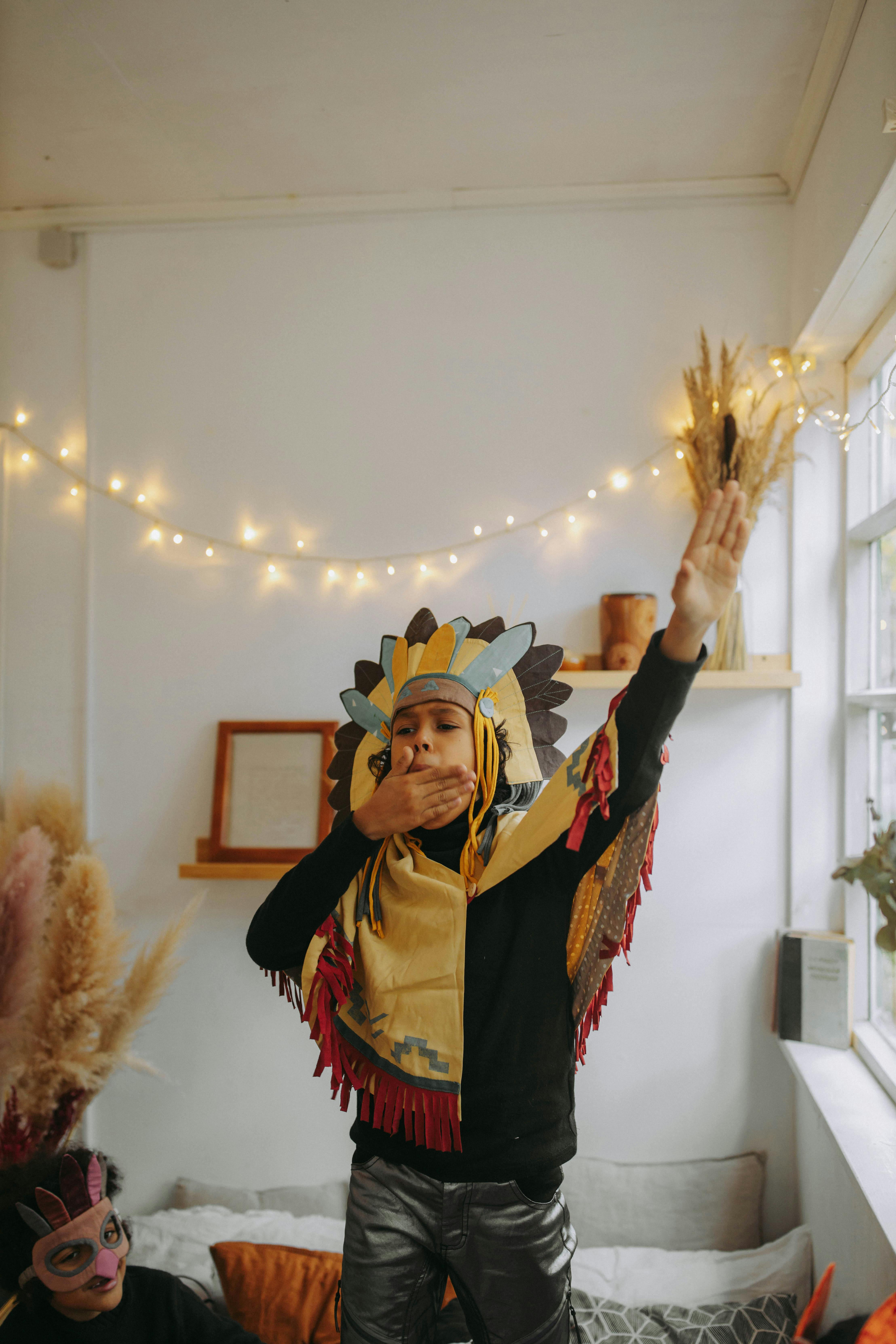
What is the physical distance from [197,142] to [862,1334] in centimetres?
260

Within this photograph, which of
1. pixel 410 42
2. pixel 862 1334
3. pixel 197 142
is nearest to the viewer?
pixel 862 1334

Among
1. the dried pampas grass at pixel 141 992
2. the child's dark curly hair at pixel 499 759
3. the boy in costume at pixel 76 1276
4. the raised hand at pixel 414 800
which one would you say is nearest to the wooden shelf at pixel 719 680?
the child's dark curly hair at pixel 499 759

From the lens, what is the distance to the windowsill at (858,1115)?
4.69 feet

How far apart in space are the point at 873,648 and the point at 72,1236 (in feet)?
6.83

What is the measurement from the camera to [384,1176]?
4.09 ft

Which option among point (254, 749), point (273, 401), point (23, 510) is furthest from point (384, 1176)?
point (23, 510)

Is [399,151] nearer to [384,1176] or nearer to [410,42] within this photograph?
[410,42]

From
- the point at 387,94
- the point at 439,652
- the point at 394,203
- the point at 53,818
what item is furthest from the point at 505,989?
the point at 394,203

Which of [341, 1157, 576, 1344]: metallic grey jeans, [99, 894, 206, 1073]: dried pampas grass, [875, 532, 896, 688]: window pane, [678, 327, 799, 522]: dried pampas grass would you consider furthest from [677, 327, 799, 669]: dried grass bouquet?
[99, 894, 206, 1073]: dried pampas grass

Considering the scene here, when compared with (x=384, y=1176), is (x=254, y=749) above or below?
above

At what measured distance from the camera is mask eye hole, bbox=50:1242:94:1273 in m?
1.43

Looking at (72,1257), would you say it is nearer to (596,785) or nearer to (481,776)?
(481,776)

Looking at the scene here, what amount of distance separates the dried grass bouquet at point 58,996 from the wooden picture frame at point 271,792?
0.37 metres

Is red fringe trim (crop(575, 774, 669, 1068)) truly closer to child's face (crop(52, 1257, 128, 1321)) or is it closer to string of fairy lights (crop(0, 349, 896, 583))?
child's face (crop(52, 1257, 128, 1321))
